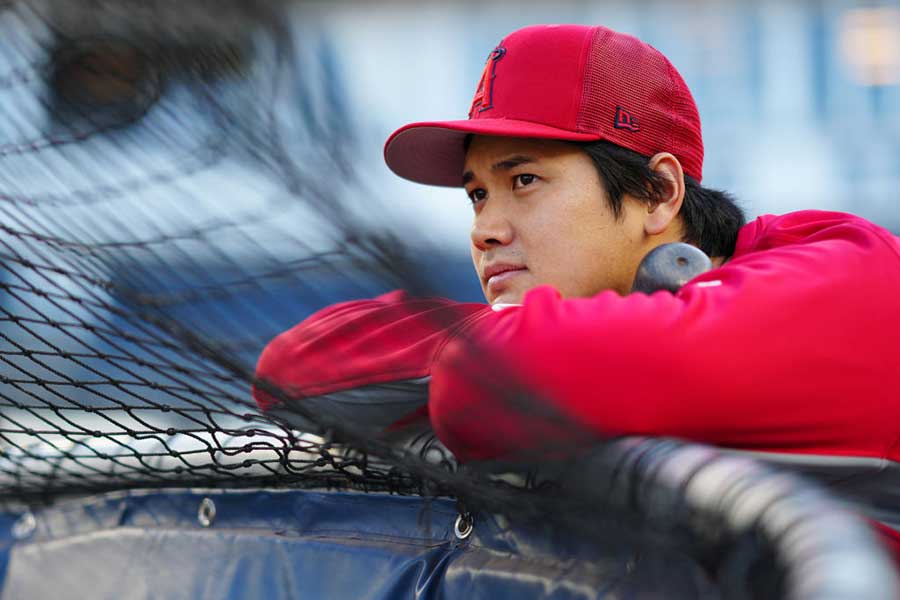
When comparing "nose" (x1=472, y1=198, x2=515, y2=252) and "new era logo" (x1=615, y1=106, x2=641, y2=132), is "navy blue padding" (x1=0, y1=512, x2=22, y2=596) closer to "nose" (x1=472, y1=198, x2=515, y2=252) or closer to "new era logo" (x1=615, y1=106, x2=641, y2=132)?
"nose" (x1=472, y1=198, x2=515, y2=252)

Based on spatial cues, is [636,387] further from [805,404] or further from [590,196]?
[590,196]

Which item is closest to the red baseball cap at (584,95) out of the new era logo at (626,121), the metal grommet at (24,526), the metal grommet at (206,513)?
the new era logo at (626,121)

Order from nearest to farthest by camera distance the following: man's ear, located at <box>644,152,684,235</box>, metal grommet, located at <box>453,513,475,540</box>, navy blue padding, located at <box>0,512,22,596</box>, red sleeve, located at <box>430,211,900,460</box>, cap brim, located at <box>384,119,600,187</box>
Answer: red sleeve, located at <box>430,211,900,460</box> → metal grommet, located at <box>453,513,475,540</box> → cap brim, located at <box>384,119,600,187</box> → man's ear, located at <box>644,152,684,235</box> → navy blue padding, located at <box>0,512,22,596</box>

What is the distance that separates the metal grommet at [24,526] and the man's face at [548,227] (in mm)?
743

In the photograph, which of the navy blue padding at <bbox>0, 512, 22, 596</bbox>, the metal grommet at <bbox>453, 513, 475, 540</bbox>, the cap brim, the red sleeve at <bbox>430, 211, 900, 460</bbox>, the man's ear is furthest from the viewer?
the navy blue padding at <bbox>0, 512, 22, 596</bbox>

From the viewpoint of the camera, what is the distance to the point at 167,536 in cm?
132

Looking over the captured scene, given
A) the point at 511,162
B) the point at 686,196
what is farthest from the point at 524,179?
the point at 686,196

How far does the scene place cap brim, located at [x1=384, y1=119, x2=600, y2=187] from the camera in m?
1.22

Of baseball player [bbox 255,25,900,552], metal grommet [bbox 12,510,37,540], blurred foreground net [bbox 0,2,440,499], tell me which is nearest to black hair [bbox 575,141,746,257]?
baseball player [bbox 255,25,900,552]

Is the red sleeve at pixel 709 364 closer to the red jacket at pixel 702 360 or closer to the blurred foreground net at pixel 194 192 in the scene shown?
the red jacket at pixel 702 360

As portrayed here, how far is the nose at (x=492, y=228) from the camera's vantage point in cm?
123

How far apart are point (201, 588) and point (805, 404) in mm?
758

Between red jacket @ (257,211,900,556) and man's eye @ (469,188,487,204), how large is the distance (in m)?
0.36

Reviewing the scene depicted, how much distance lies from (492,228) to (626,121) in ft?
0.73
